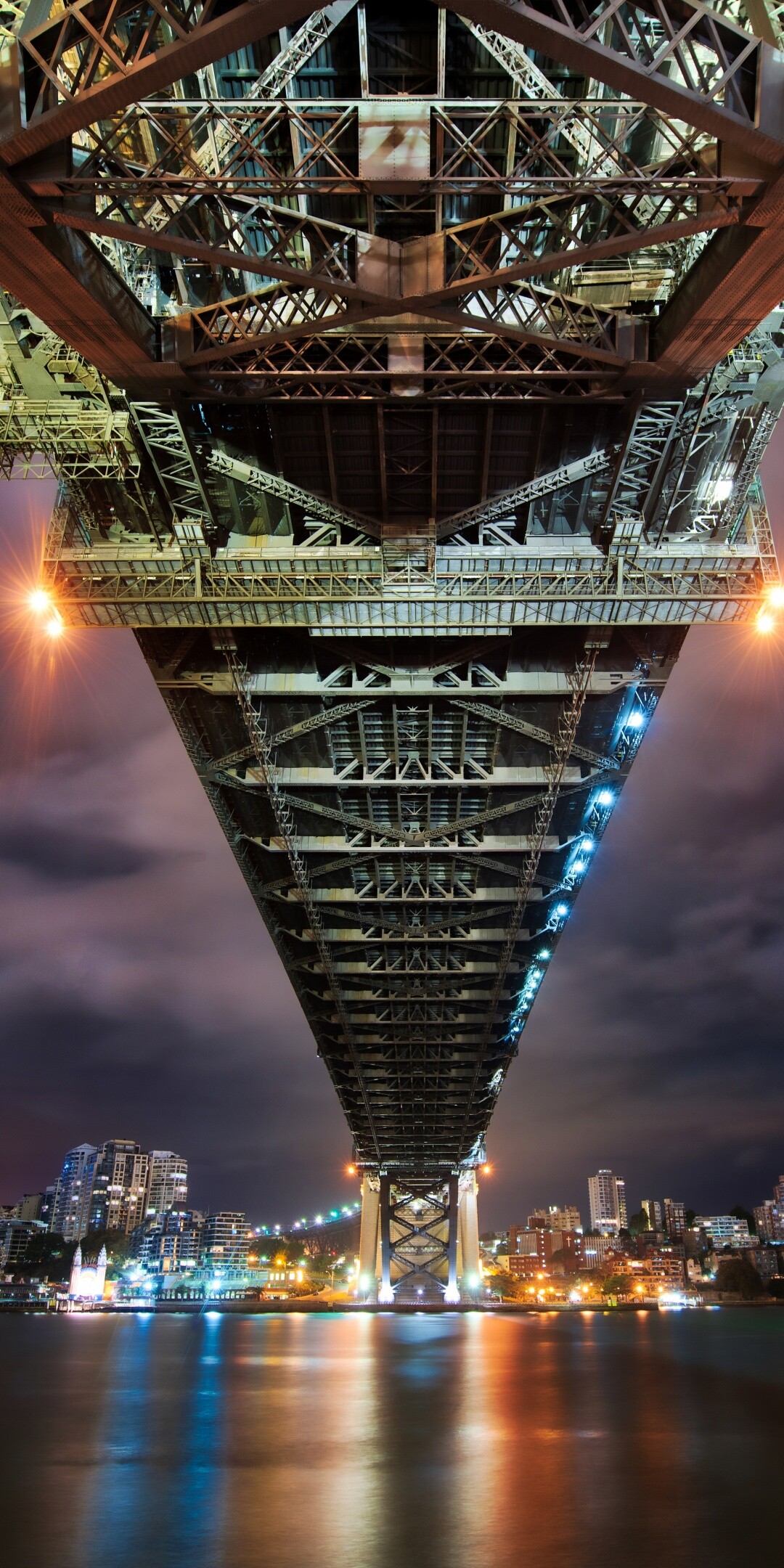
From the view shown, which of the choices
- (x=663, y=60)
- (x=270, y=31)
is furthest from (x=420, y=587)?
(x=270, y=31)

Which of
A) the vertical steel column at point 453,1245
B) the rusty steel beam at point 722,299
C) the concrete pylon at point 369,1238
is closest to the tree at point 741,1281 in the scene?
the vertical steel column at point 453,1245

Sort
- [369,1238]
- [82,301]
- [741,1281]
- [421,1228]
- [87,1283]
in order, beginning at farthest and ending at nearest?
[741,1281], [87,1283], [421,1228], [369,1238], [82,301]

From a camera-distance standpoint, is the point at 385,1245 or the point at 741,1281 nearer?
the point at 385,1245

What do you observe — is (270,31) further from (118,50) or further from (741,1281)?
(741,1281)

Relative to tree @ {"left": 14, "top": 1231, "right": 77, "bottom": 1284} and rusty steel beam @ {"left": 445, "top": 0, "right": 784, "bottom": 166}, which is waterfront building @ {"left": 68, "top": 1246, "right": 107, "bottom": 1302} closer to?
tree @ {"left": 14, "top": 1231, "right": 77, "bottom": 1284}

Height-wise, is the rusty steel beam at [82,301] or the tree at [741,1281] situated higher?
the rusty steel beam at [82,301]

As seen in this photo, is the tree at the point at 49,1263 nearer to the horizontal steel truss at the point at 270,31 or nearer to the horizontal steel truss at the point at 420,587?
the horizontal steel truss at the point at 420,587
